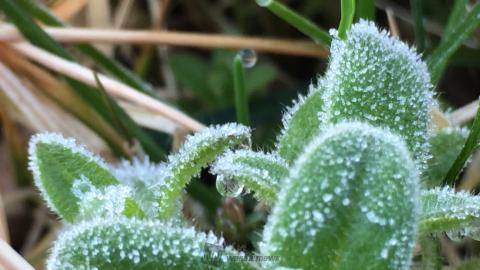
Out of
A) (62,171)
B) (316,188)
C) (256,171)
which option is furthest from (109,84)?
(316,188)

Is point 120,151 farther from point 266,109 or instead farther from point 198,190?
point 266,109

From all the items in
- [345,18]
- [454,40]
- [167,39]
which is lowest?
[345,18]

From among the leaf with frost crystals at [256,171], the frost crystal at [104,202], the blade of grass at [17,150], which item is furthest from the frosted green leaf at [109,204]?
the blade of grass at [17,150]

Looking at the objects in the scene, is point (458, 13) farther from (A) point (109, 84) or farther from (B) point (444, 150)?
(A) point (109, 84)

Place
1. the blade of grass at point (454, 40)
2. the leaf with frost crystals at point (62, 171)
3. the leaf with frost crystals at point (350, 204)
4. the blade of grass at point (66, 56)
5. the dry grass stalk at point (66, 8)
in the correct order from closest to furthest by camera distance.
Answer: the leaf with frost crystals at point (350, 204) → the leaf with frost crystals at point (62, 171) → the blade of grass at point (454, 40) → the blade of grass at point (66, 56) → the dry grass stalk at point (66, 8)

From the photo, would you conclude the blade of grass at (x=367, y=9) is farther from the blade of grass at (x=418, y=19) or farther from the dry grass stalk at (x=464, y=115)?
the dry grass stalk at (x=464, y=115)
